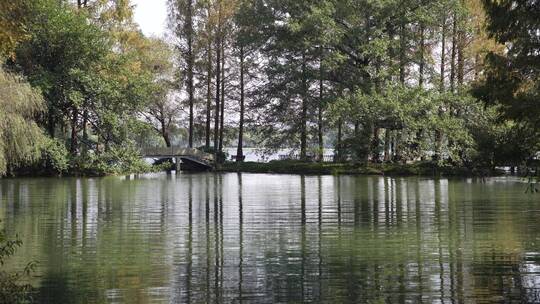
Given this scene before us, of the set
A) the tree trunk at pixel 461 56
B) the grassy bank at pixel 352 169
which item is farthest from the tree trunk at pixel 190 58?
the tree trunk at pixel 461 56

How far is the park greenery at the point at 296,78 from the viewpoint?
45812 millimetres

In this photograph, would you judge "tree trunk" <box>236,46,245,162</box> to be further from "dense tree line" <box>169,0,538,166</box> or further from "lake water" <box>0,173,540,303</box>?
"lake water" <box>0,173,540,303</box>

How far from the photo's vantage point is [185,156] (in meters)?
56.9

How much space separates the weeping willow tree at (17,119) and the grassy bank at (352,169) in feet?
67.1

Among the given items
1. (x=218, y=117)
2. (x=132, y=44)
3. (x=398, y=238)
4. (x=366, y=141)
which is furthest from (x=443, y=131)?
(x=398, y=238)

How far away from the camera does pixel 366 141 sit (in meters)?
49.2

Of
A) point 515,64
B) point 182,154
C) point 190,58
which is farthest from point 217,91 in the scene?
point 515,64

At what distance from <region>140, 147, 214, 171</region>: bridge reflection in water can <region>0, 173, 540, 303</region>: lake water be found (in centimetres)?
2648

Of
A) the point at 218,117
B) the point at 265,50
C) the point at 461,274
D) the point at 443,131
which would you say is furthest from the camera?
the point at 218,117

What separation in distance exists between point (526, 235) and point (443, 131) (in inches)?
1182

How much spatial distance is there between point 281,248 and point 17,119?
71.3 ft

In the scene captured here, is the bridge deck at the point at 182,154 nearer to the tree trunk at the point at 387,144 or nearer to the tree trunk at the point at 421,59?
the tree trunk at the point at 387,144

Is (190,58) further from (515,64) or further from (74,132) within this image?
(515,64)

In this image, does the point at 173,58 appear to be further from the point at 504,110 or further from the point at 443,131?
the point at 504,110
